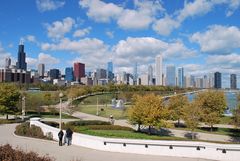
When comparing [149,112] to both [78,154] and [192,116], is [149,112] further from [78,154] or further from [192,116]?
[78,154]

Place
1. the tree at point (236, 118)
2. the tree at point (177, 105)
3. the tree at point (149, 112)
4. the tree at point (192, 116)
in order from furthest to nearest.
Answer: the tree at point (177, 105)
the tree at point (192, 116)
the tree at point (149, 112)
the tree at point (236, 118)

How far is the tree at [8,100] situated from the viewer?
1729 inches

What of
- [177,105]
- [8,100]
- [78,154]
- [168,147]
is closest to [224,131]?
[177,105]

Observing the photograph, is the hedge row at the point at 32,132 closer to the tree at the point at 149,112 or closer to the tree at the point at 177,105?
the tree at the point at 149,112

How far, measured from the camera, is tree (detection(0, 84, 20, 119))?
144 ft

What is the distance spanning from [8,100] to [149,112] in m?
21.8

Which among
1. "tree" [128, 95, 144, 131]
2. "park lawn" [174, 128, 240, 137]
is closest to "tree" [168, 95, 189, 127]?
"park lawn" [174, 128, 240, 137]

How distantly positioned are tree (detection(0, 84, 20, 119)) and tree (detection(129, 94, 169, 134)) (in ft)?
62.1

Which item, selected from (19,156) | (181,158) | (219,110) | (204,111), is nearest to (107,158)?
(181,158)

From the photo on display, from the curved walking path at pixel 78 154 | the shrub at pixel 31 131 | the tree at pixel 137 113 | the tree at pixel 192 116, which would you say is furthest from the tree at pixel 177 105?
the curved walking path at pixel 78 154

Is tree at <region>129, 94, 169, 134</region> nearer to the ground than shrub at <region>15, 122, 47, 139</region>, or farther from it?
farther from it

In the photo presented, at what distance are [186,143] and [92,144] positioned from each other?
6.12 metres

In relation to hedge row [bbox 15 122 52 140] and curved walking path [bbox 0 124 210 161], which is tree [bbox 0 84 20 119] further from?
curved walking path [bbox 0 124 210 161]

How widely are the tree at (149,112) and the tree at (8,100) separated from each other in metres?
18.9
